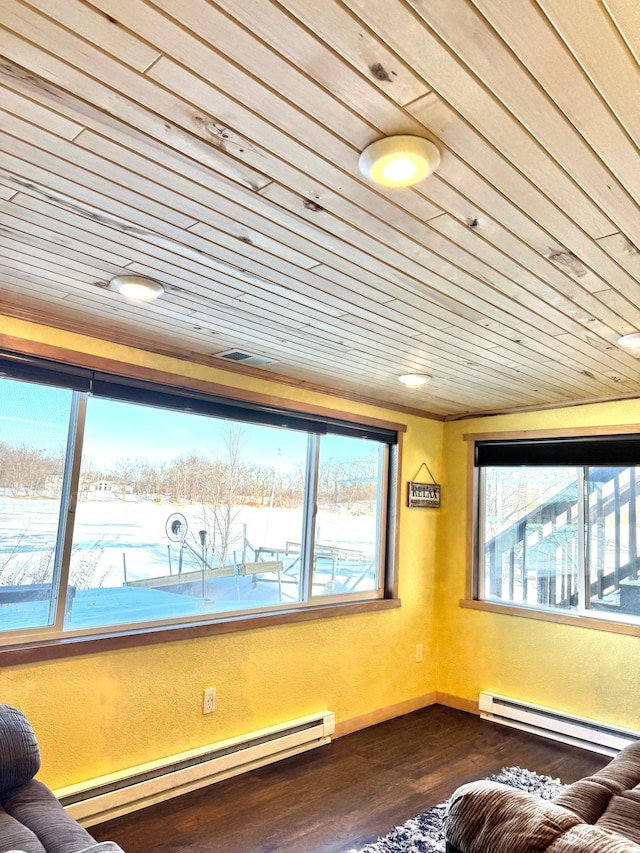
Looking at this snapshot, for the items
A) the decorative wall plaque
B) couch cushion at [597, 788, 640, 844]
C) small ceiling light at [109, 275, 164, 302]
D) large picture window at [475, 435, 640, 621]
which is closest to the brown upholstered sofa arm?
couch cushion at [597, 788, 640, 844]

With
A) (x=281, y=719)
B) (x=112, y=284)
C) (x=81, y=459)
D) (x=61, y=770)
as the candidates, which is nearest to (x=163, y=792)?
(x=61, y=770)

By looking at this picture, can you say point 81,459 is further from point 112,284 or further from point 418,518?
point 418,518

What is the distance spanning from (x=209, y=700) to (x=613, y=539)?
271 centimetres

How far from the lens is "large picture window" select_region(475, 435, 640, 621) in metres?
3.78

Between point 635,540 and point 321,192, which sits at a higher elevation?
point 321,192

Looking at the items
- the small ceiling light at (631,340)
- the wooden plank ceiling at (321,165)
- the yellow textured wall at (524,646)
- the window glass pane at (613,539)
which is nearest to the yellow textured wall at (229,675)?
the yellow textured wall at (524,646)

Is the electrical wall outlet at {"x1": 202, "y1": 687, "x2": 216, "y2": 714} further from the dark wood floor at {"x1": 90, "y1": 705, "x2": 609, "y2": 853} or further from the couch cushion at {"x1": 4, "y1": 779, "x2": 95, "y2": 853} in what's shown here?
the couch cushion at {"x1": 4, "y1": 779, "x2": 95, "y2": 853}

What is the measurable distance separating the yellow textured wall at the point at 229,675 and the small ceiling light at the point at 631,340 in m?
1.78

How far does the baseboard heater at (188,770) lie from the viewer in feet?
8.36

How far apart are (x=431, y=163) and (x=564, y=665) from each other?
3.59 meters

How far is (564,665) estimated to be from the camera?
12.6 ft

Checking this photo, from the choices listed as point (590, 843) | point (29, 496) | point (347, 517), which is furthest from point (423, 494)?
point (590, 843)

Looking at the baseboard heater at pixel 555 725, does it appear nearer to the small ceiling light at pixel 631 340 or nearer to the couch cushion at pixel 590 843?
the small ceiling light at pixel 631 340

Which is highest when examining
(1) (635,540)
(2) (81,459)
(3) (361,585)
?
(2) (81,459)
